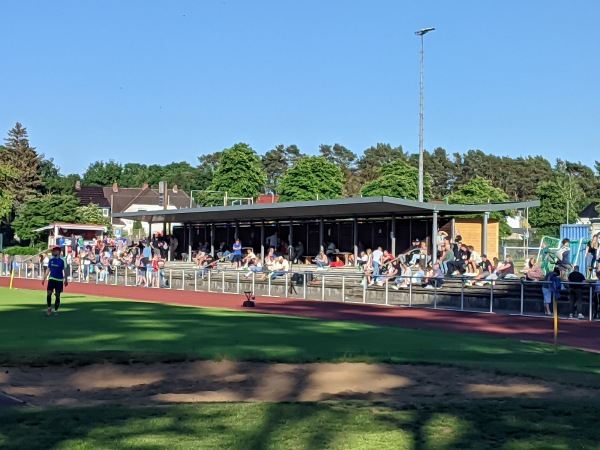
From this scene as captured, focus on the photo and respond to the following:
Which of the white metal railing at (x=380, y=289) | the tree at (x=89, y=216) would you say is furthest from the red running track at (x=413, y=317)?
the tree at (x=89, y=216)

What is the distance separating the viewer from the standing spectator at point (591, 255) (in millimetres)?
28531

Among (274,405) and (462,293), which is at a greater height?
(462,293)

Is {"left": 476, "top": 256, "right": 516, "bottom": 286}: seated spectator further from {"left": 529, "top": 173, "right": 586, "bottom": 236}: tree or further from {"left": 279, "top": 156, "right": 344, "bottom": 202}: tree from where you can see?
{"left": 529, "top": 173, "right": 586, "bottom": 236}: tree

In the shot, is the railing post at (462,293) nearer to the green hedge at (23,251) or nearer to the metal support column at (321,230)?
the metal support column at (321,230)

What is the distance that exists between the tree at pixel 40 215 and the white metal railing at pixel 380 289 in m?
42.1

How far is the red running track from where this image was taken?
21.5m

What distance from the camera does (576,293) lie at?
25.5 metres

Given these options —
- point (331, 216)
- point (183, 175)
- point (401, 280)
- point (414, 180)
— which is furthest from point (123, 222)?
point (401, 280)

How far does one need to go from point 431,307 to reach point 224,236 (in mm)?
23631

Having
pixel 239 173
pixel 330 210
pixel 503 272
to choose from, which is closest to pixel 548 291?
pixel 503 272

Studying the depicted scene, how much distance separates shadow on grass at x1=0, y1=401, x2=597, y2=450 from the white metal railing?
53.5ft

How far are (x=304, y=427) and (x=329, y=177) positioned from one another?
75.1 m

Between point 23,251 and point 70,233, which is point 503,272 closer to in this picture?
point 70,233

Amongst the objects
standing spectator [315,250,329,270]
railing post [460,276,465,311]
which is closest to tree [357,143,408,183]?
standing spectator [315,250,329,270]
